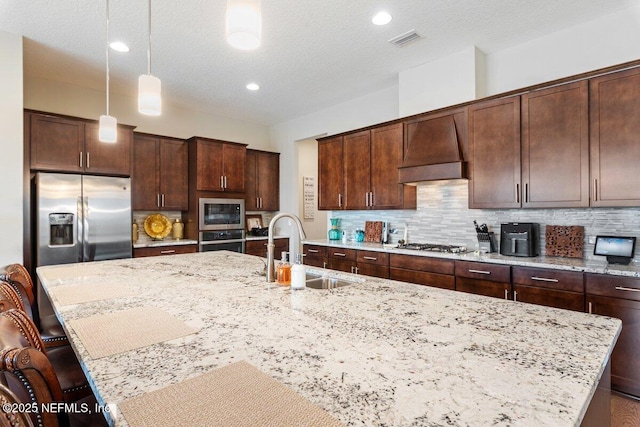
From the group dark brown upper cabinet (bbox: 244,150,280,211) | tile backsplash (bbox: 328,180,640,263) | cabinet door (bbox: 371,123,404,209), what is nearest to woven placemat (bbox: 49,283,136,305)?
cabinet door (bbox: 371,123,404,209)

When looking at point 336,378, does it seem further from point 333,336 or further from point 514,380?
point 514,380

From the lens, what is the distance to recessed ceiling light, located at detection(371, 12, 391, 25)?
2816mm

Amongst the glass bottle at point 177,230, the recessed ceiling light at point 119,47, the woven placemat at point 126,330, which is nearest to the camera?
the woven placemat at point 126,330

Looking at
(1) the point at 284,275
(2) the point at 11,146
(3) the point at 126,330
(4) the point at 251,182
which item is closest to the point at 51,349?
(3) the point at 126,330

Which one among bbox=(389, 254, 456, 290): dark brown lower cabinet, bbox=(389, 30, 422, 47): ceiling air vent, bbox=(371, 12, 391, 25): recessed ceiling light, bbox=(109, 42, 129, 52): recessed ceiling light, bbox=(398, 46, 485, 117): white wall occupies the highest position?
bbox=(389, 30, 422, 47): ceiling air vent

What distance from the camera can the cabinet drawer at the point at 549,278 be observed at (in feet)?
7.97

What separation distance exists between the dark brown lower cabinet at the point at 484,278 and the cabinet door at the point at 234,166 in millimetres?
3654

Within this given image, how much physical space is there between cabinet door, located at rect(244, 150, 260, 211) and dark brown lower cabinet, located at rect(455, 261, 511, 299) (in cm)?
384

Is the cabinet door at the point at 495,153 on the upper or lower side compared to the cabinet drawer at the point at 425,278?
upper

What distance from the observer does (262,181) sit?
609cm

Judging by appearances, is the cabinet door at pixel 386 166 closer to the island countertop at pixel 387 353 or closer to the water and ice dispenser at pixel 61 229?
the island countertop at pixel 387 353

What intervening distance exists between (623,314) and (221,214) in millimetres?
4717

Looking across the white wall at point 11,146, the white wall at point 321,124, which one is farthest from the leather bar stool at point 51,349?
the white wall at point 321,124

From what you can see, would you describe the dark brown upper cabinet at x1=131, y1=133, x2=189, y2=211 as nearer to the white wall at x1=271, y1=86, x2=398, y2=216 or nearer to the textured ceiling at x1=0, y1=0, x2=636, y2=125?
the textured ceiling at x1=0, y1=0, x2=636, y2=125
